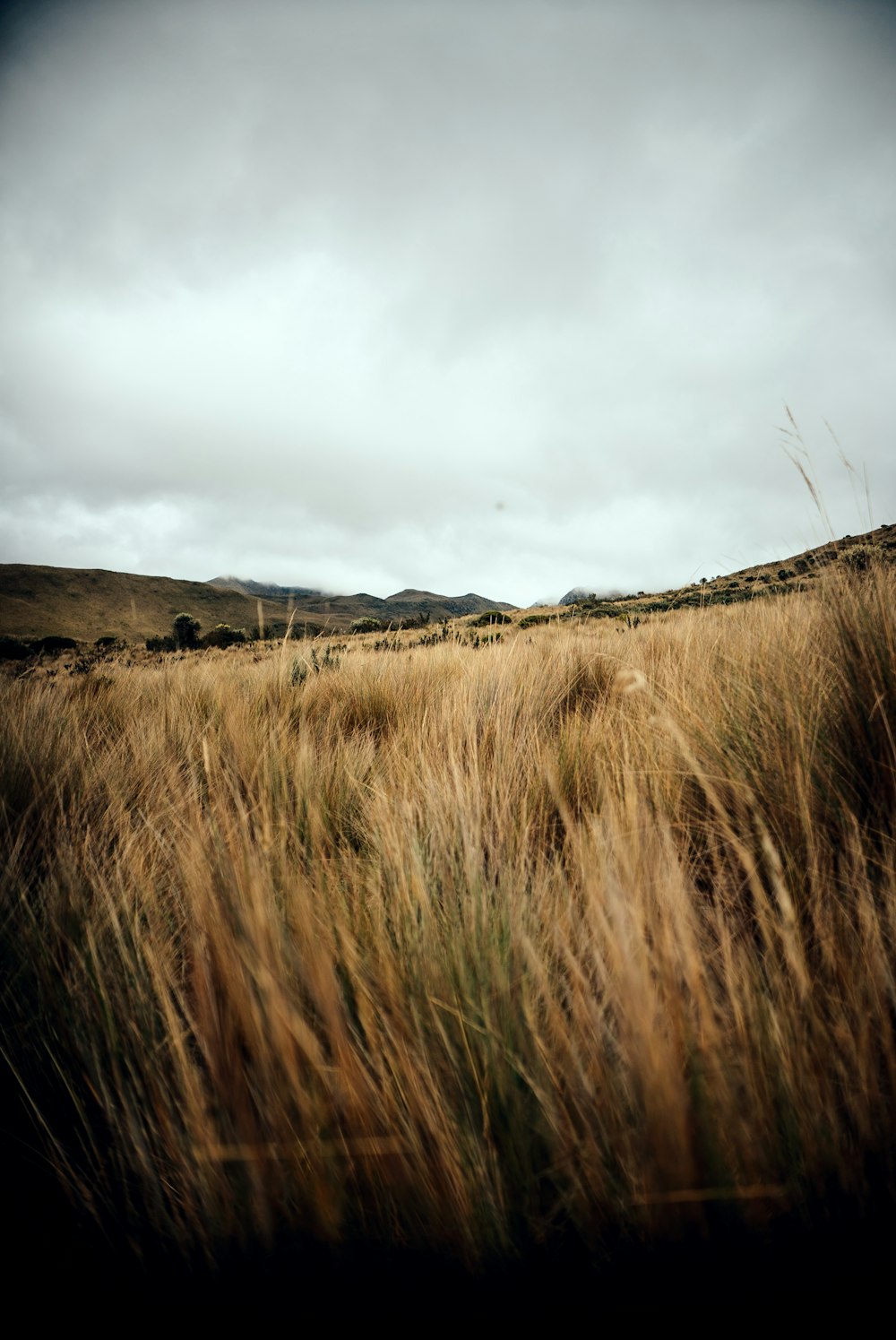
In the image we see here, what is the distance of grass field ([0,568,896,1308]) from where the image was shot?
0.54m

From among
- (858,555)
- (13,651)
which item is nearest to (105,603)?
(13,651)

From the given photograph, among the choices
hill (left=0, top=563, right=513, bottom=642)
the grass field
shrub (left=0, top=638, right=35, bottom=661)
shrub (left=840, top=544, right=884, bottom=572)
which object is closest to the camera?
the grass field

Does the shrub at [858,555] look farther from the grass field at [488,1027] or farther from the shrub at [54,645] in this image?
the shrub at [54,645]

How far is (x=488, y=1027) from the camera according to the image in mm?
617

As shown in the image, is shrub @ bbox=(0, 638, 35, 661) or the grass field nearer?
the grass field

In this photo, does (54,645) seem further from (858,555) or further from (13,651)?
(858,555)

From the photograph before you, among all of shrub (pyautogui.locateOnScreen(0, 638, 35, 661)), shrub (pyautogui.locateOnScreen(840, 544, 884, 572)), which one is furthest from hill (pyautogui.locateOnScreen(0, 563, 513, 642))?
shrub (pyautogui.locateOnScreen(840, 544, 884, 572))

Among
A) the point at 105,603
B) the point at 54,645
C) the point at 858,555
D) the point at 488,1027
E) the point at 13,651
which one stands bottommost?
the point at 488,1027

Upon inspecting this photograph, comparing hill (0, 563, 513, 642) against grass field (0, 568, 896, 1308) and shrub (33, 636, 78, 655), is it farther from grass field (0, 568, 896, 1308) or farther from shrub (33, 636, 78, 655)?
grass field (0, 568, 896, 1308)

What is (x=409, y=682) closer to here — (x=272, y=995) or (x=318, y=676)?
(x=318, y=676)

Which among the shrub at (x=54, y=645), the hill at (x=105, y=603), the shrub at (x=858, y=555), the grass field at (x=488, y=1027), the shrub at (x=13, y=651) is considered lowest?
the grass field at (x=488, y=1027)

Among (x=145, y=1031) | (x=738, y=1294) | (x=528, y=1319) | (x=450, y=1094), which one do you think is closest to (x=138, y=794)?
(x=145, y=1031)

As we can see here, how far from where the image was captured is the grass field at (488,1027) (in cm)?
54

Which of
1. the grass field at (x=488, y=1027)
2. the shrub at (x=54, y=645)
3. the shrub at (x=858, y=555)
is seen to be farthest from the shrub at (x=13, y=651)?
the shrub at (x=858, y=555)
